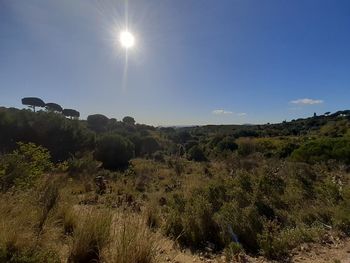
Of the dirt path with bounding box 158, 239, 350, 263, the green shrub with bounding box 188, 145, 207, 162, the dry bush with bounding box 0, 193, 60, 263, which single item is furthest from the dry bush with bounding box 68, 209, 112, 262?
the green shrub with bounding box 188, 145, 207, 162

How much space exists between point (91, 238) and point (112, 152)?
2208cm

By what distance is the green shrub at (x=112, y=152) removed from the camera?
997 inches

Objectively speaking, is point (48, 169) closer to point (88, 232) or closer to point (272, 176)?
point (88, 232)

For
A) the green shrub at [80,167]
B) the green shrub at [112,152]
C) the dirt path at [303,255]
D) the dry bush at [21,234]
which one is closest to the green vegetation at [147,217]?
the dry bush at [21,234]

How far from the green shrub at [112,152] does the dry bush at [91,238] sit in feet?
67.5

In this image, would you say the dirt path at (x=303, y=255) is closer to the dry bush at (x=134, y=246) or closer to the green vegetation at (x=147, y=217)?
the green vegetation at (x=147, y=217)

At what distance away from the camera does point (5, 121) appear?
79.9ft

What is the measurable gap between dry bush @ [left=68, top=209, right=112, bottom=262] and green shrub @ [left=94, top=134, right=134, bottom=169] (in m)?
20.6

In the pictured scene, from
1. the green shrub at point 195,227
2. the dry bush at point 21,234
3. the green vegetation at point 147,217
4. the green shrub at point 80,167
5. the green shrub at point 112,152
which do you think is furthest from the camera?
the green shrub at point 112,152

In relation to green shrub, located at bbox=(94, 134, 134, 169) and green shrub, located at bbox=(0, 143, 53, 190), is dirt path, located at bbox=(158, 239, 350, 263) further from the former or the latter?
green shrub, located at bbox=(94, 134, 134, 169)

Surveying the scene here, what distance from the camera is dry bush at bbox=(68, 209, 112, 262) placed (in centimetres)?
391

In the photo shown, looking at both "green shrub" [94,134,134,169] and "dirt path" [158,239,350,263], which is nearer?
"dirt path" [158,239,350,263]

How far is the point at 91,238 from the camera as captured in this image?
4035 millimetres

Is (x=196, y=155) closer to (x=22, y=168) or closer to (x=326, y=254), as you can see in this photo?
(x=22, y=168)
